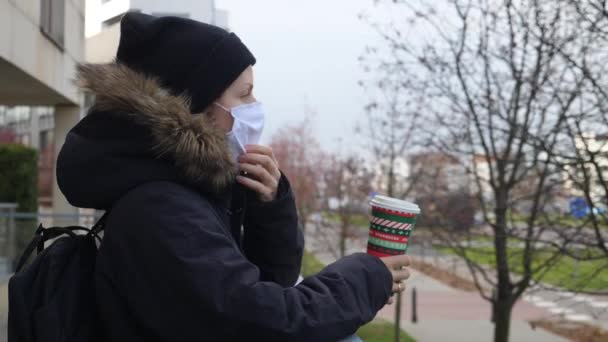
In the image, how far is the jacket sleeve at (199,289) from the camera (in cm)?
131

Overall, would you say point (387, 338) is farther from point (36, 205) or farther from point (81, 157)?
point (81, 157)

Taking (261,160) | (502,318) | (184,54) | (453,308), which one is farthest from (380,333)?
(184,54)

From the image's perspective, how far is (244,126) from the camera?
Result: 1.71 meters

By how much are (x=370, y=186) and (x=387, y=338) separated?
3.11m

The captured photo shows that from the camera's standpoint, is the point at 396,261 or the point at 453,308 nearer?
the point at 396,261

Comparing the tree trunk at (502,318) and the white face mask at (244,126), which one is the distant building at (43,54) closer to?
the white face mask at (244,126)

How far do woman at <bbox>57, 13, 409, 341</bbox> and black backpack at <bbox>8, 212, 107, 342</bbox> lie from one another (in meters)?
0.05

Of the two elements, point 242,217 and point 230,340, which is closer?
point 230,340

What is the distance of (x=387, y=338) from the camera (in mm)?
12469

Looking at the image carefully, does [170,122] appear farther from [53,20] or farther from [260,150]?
[53,20]

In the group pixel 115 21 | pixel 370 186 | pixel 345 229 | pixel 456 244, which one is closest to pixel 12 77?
pixel 115 21

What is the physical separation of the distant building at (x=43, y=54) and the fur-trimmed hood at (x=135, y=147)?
4316 millimetres

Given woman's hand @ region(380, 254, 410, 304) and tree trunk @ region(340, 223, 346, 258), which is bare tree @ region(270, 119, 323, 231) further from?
woman's hand @ region(380, 254, 410, 304)

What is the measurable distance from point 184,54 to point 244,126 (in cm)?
23
